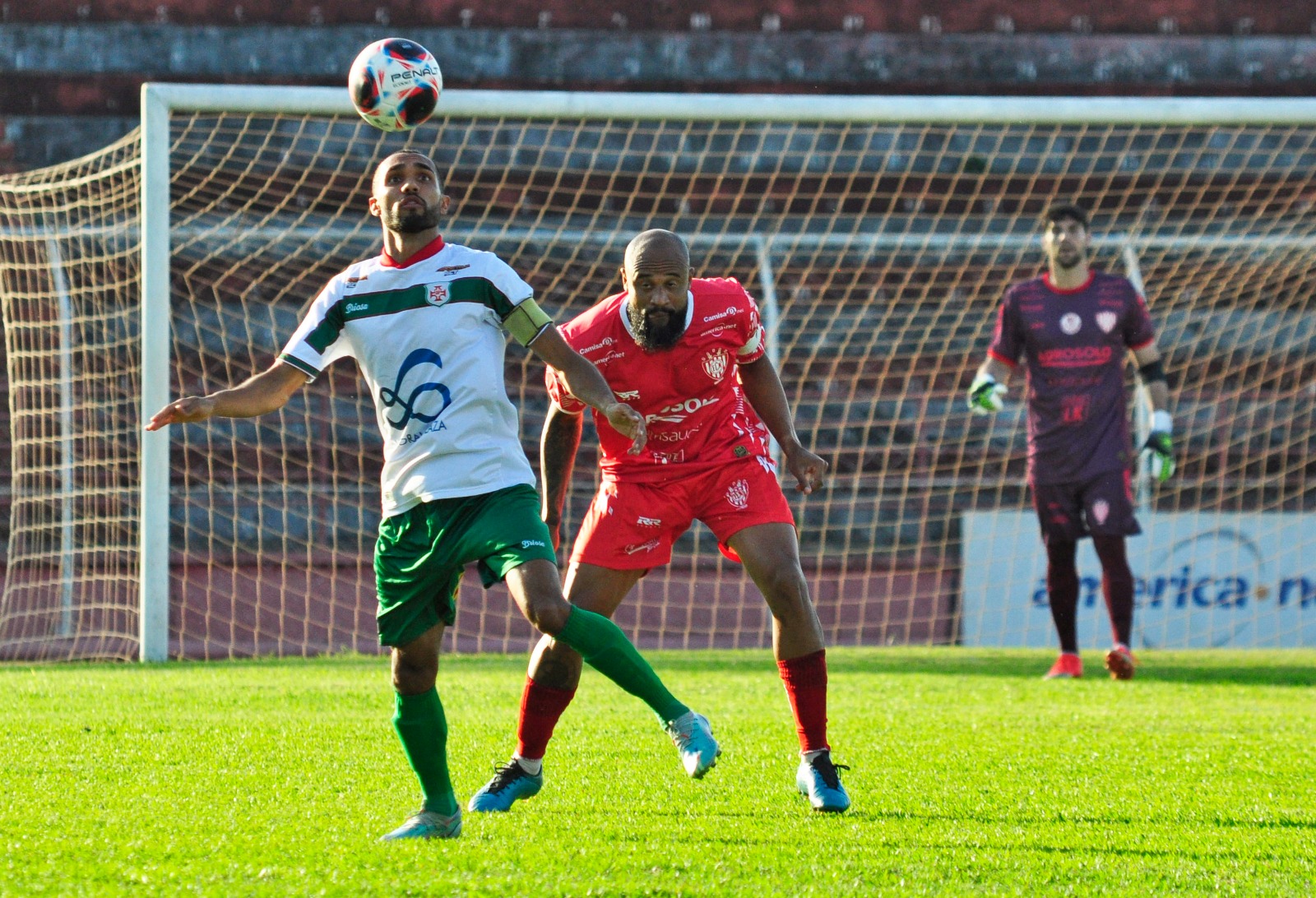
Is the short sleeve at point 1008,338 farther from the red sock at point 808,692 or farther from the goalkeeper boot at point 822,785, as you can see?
the goalkeeper boot at point 822,785

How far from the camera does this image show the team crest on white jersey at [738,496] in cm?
425

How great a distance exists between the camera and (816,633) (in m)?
4.18

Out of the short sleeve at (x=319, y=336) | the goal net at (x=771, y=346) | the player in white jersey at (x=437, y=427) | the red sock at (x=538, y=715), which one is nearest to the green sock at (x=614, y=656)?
the player in white jersey at (x=437, y=427)

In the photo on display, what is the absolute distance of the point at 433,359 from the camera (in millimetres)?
3678

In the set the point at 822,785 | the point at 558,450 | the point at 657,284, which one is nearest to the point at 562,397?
the point at 558,450

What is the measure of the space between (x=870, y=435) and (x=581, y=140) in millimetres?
4157

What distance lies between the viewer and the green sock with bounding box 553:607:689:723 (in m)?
3.67

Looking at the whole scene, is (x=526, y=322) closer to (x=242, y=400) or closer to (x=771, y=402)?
(x=242, y=400)

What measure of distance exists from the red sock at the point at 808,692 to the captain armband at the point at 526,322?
3.58ft

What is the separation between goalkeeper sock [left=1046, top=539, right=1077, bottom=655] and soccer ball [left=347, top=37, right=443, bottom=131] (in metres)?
4.00

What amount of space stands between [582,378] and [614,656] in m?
0.66

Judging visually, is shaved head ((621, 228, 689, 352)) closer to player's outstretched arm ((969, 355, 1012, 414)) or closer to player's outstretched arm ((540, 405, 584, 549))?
A: player's outstretched arm ((540, 405, 584, 549))

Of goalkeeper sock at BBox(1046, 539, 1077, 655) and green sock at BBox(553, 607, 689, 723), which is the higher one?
green sock at BBox(553, 607, 689, 723)

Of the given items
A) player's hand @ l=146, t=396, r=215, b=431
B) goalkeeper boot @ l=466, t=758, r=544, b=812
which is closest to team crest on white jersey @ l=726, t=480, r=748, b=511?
goalkeeper boot @ l=466, t=758, r=544, b=812
